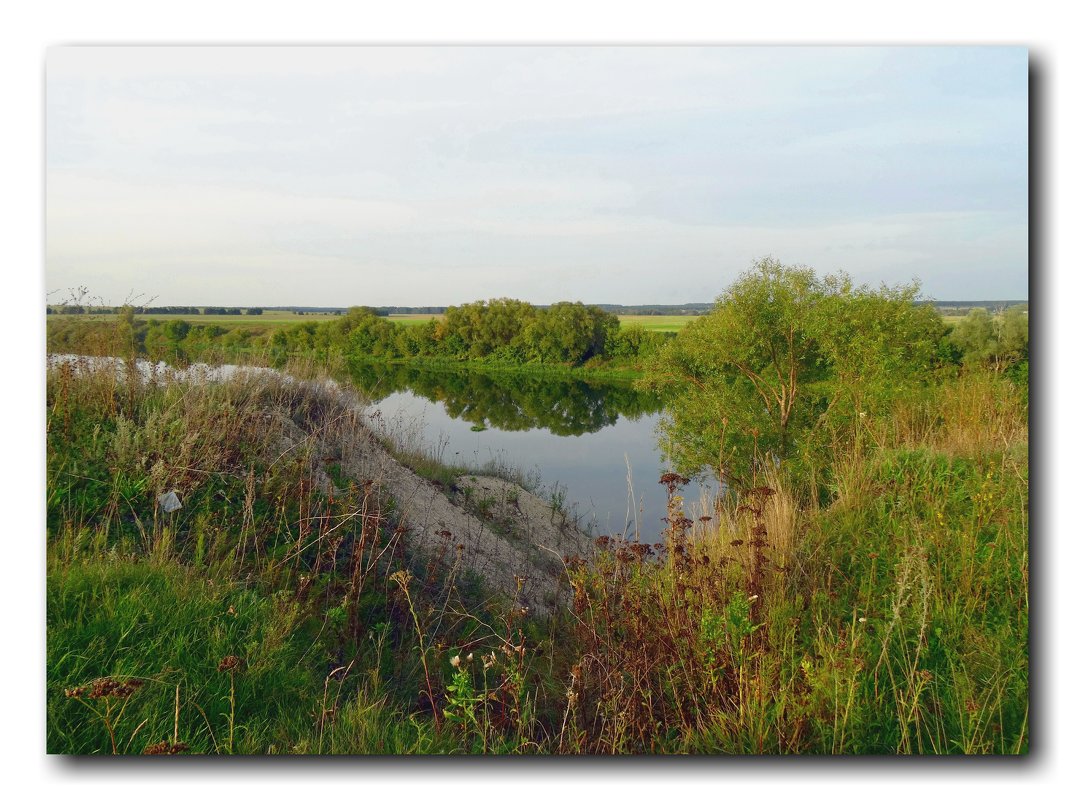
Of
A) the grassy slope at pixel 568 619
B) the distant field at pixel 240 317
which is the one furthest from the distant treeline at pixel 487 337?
the grassy slope at pixel 568 619

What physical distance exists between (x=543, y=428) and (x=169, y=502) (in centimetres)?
1456

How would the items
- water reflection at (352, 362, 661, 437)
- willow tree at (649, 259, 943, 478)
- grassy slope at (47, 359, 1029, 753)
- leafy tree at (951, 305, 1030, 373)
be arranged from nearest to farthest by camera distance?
1. grassy slope at (47, 359, 1029, 753)
2. leafy tree at (951, 305, 1030, 373)
3. willow tree at (649, 259, 943, 478)
4. water reflection at (352, 362, 661, 437)

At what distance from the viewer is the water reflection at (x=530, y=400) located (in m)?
16.3

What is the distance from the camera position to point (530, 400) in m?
18.7

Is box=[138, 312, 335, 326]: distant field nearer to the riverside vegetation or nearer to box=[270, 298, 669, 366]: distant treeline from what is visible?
the riverside vegetation

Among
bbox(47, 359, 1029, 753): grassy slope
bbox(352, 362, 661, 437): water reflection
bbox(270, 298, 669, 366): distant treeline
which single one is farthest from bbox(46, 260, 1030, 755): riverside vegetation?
bbox(352, 362, 661, 437): water reflection

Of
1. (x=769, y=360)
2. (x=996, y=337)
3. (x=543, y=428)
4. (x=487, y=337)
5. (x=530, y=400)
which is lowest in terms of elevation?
(x=543, y=428)

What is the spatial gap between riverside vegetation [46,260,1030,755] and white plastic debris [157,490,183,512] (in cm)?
7

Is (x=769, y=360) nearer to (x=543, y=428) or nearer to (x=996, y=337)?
(x=543, y=428)

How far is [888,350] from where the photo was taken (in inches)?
474

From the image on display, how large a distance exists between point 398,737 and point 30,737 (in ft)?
5.02

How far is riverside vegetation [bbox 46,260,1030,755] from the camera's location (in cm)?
285

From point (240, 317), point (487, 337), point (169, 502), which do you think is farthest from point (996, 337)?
point (487, 337)
